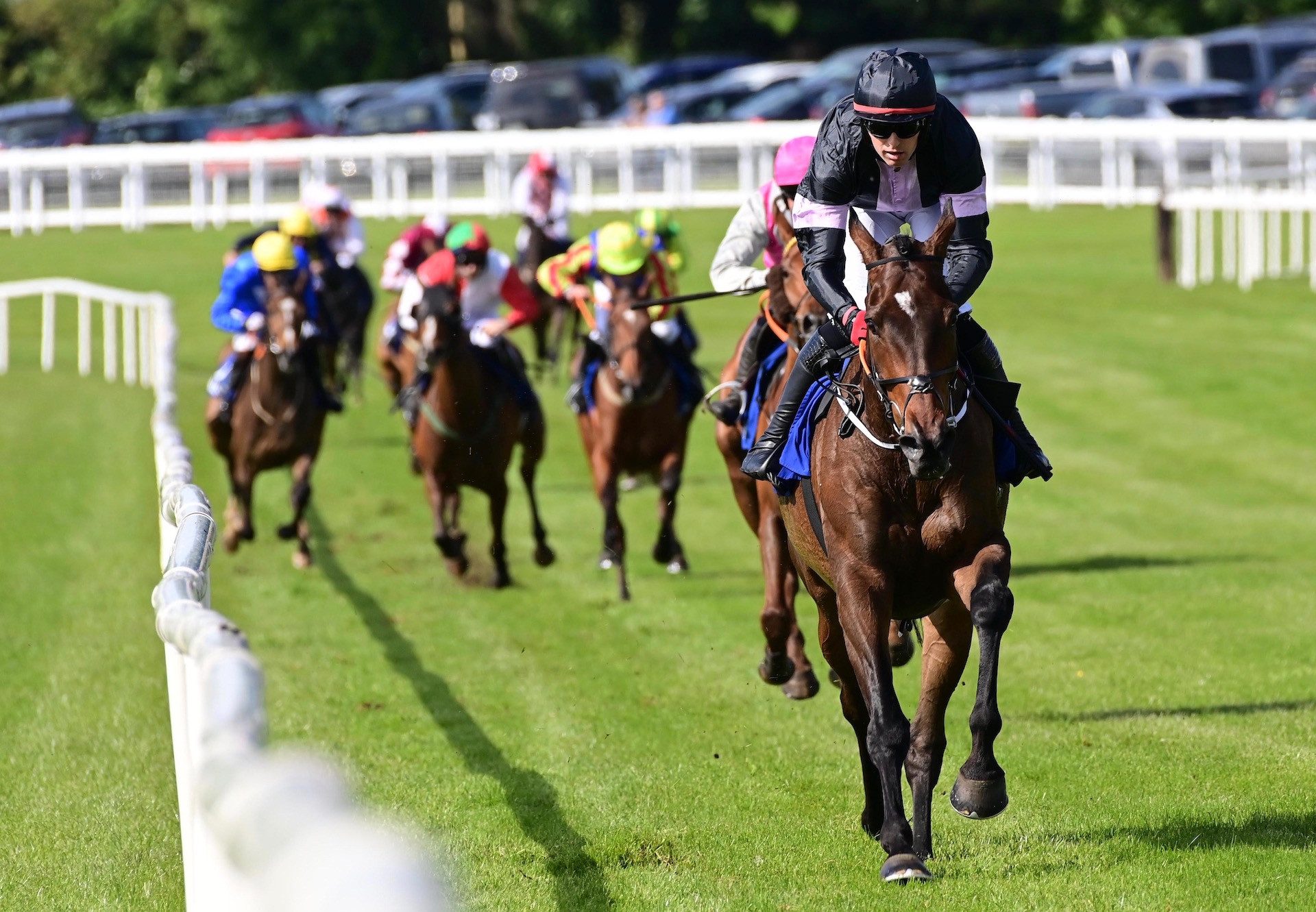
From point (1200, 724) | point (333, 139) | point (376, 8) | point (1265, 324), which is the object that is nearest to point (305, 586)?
point (1200, 724)

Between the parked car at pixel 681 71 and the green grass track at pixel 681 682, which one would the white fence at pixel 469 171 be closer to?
the green grass track at pixel 681 682

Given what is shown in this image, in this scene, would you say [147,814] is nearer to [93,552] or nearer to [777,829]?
A: [777,829]

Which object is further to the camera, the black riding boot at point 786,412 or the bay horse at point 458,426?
the bay horse at point 458,426

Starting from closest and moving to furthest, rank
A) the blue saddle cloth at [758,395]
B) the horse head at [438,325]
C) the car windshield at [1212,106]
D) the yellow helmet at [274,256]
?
the blue saddle cloth at [758,395] < the horse head at [438,325] < the yellow helmet at [274,256] < the car windshield at [1212,106]

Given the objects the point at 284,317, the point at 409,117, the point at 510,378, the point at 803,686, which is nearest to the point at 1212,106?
the point at 409,117

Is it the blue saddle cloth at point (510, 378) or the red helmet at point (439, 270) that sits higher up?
the red helmet at point (439, 270)

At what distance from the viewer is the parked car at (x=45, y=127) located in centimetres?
4075

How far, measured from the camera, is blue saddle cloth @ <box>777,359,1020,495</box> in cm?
609

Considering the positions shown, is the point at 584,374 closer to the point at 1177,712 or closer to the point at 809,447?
the point at 1177,712

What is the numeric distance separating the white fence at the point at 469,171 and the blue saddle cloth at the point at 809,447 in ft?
73.4

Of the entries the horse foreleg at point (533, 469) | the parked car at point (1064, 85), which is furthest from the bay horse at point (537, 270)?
the parked car at point (1064, 85)

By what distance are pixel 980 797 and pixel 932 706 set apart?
1.25 feet

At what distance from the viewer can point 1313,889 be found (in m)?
5.52

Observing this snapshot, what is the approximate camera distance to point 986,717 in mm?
5605
